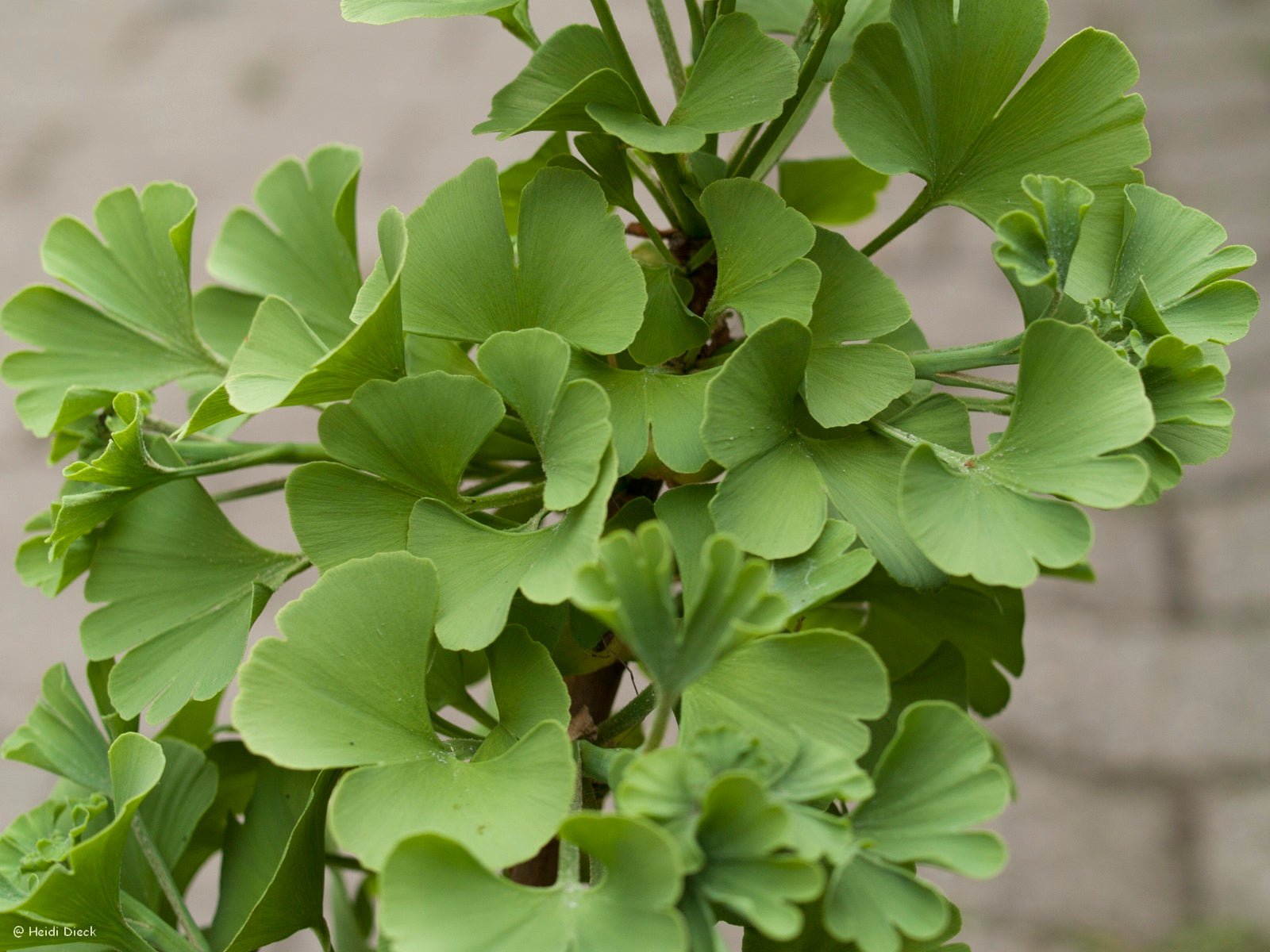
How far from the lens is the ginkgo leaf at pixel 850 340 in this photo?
0.31 m

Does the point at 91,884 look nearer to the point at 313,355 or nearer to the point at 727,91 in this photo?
the point at 313,355

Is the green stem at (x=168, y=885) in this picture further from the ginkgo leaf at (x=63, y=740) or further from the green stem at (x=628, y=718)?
the green stem at (x=628, y=718)

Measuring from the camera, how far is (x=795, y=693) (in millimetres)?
279

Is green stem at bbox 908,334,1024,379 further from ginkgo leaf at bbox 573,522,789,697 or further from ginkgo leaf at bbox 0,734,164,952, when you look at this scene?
ginkgo leaf at bbox 0,734,164,952

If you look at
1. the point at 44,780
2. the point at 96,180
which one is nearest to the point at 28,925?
the point at 44,780

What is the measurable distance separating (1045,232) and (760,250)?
0.23 ft

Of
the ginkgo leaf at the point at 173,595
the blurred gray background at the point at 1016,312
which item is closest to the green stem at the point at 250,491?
the ginkgo leaf at the point at 173,595

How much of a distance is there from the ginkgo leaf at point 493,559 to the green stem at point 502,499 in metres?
0.02

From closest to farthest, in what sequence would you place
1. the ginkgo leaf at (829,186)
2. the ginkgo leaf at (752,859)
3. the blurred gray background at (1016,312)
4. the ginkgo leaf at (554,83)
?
the ginkgo leaf at (752,859) < the ginkgo leaf at (554,83) < the ginkgo leaf at (829,186) < the blurred gray background at (1016,312)

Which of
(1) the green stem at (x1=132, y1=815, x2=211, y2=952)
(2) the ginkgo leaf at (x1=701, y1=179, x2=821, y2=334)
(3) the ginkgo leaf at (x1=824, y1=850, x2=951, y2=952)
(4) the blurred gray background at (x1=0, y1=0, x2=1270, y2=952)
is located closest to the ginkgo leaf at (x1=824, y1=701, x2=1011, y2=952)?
A: (3) the ginkgo leaf at (x1=824, y1=850, x2=951, y2=952)

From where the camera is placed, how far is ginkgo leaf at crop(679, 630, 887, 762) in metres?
0.27

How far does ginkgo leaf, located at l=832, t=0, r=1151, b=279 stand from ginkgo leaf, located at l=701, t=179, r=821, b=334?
3 cm

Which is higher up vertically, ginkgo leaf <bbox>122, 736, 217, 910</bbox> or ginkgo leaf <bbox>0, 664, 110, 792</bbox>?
ginkgo leaf <bbox>0, 664, 110, 792</bbox>

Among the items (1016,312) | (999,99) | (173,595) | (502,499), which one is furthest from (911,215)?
(1016,312)
